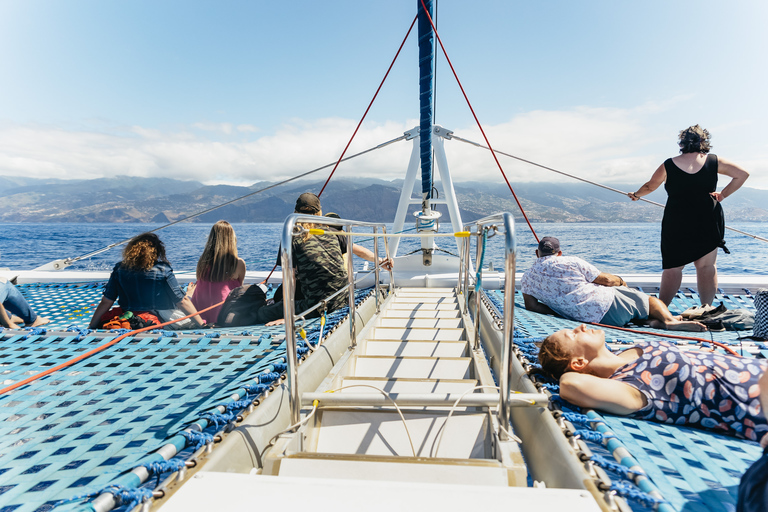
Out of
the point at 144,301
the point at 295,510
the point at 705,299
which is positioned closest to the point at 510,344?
the point at 295,510

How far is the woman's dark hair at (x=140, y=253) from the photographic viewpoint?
2.84 meters

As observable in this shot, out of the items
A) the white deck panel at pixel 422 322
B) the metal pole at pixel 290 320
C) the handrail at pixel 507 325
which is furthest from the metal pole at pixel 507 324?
the white deck panel at pixel 422 322

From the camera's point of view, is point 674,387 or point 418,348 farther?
point 418,348

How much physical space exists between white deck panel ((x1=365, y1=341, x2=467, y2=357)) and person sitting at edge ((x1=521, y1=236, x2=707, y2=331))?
1.23 metres

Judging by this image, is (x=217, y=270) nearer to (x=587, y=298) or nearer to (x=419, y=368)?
(x=419, y=368)

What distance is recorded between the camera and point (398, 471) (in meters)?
1.10

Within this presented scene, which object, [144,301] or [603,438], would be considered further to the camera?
[144,301]

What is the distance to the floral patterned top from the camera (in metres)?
1.35

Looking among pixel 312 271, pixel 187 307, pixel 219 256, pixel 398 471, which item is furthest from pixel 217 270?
pixel 398 471

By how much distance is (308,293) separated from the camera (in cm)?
317

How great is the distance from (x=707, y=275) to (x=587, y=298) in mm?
1128

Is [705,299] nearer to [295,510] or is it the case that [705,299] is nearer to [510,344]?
[510,344]

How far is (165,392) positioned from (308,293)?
1444 millimetres

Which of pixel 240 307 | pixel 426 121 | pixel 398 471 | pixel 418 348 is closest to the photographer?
pixel 398 471
